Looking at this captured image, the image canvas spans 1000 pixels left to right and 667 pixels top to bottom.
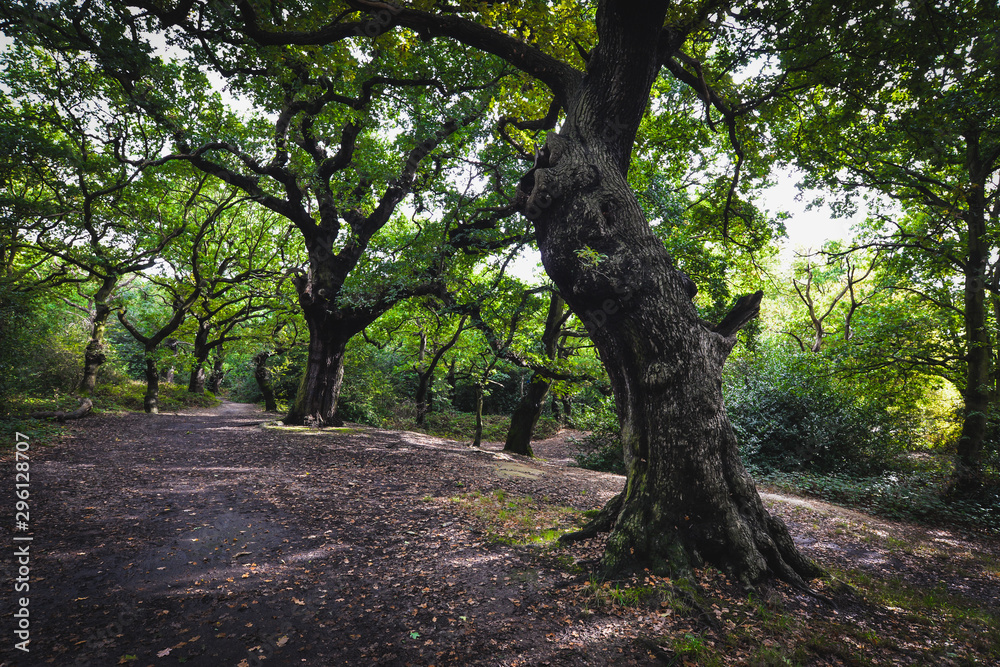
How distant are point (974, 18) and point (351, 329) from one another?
1293 centimetres

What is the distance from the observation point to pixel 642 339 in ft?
12.7

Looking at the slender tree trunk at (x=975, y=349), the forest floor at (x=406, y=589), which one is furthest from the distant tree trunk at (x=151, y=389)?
the slender tree trunk at (x=975, y=349)

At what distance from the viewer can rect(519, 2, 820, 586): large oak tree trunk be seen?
11.9ft

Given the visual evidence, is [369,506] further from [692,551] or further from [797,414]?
[797,414]

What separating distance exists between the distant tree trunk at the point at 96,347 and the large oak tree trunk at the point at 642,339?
1493 cm

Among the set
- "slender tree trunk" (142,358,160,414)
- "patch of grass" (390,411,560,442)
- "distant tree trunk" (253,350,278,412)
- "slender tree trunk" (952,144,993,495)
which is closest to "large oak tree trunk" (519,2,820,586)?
"slender tree trunk" (952,144,993,495)

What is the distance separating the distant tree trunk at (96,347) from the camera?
12938mm

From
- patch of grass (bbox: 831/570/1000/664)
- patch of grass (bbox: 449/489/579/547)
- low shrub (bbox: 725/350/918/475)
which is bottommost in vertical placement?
patch of grass (bbox: 449/489/579/547)

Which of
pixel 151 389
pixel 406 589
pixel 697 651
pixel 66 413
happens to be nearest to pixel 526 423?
pixel 406 589

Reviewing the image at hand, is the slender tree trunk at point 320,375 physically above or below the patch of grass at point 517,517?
above

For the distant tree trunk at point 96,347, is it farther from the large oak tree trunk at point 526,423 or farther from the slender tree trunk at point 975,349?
the slender tree trunk at point 975,349

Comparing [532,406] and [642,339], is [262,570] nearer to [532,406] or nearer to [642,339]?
[642,339]

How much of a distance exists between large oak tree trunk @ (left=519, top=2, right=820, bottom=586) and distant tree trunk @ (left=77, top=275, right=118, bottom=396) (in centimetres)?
1493

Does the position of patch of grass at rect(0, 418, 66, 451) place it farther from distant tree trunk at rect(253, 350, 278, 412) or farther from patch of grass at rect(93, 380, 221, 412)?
distant tree trunk at rect(253, 350, 278, 412)
